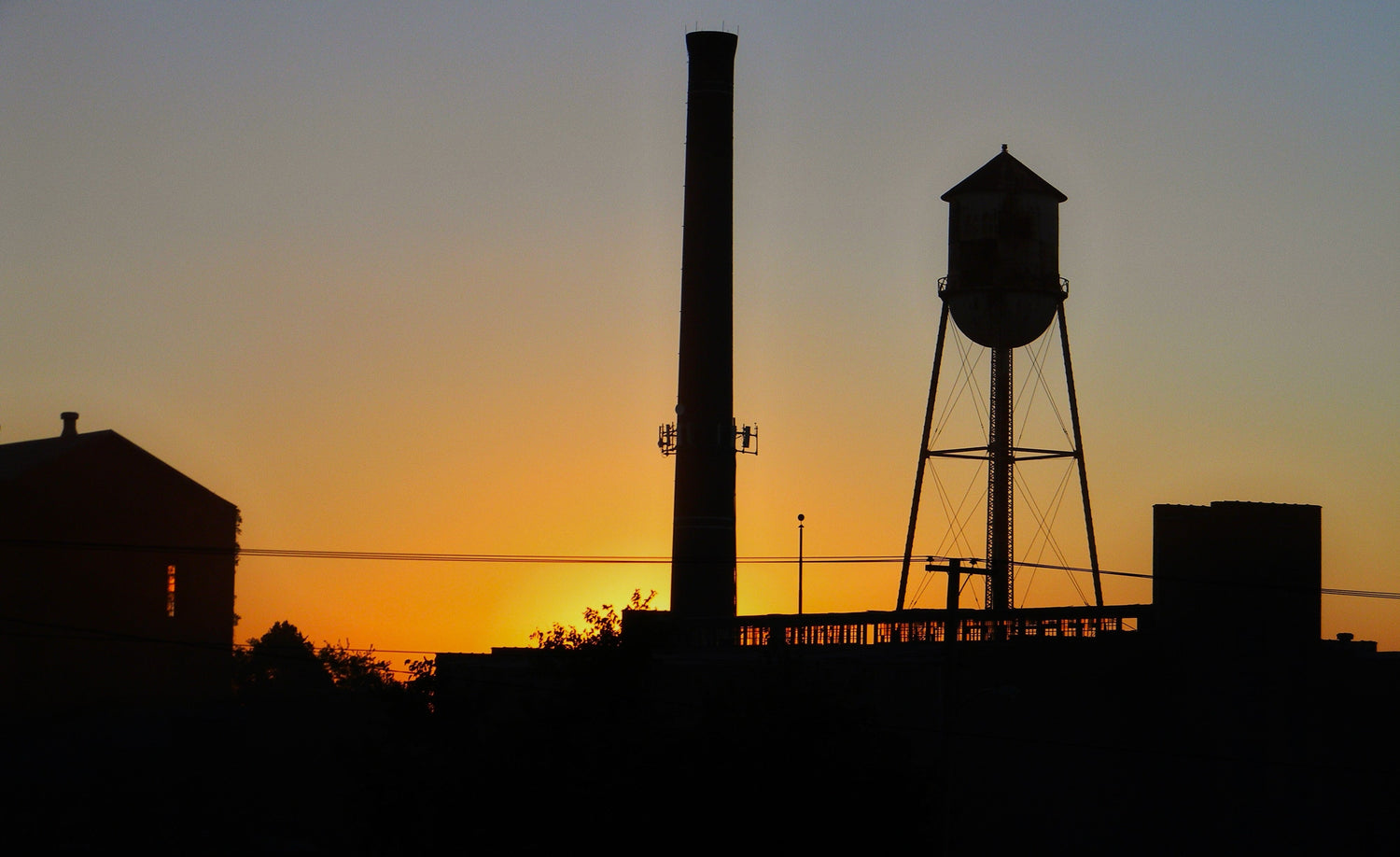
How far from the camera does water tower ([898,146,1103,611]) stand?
42.1m

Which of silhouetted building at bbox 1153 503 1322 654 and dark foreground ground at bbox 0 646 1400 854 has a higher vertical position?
silhouetted building at bbox 1153 503 1322 654

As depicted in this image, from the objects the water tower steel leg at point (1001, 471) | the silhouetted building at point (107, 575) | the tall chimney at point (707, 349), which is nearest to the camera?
the water tower steel leg at point (1001, 471)

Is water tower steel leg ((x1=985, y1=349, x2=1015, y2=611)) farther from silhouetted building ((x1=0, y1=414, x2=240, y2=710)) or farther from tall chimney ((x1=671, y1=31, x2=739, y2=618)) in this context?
silhouetted building ((x1=0, y1=414, x2=240, y2=710))

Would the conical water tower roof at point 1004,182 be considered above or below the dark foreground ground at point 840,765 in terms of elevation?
above

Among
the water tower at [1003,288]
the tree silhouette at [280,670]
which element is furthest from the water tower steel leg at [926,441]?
the tree silhouette at [280,670]

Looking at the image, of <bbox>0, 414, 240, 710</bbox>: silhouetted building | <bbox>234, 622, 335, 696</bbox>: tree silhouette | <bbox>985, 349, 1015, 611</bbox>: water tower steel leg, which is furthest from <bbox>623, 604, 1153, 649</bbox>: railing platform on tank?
<bbox>234, 622, 335, 696</bbox>: tree silhouette

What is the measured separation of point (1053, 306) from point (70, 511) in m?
26.4

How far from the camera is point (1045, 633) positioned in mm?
34344

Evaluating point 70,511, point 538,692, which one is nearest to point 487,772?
point 538,692

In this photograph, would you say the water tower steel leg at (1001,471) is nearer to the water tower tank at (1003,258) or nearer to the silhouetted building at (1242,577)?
the water tower tank at (1003,258)

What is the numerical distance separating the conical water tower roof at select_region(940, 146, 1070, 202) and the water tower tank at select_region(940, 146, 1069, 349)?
22mm

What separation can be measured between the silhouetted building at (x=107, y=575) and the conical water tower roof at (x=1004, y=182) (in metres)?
24.0

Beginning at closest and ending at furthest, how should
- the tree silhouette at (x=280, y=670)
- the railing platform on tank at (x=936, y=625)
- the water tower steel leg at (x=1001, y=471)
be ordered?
the railing platform on tank at (x=936, y=625)
the water tower steel leg at (x=1001, y=471)
the tree silhouette at (x=280, y=670)

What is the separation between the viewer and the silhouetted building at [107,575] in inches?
1861
